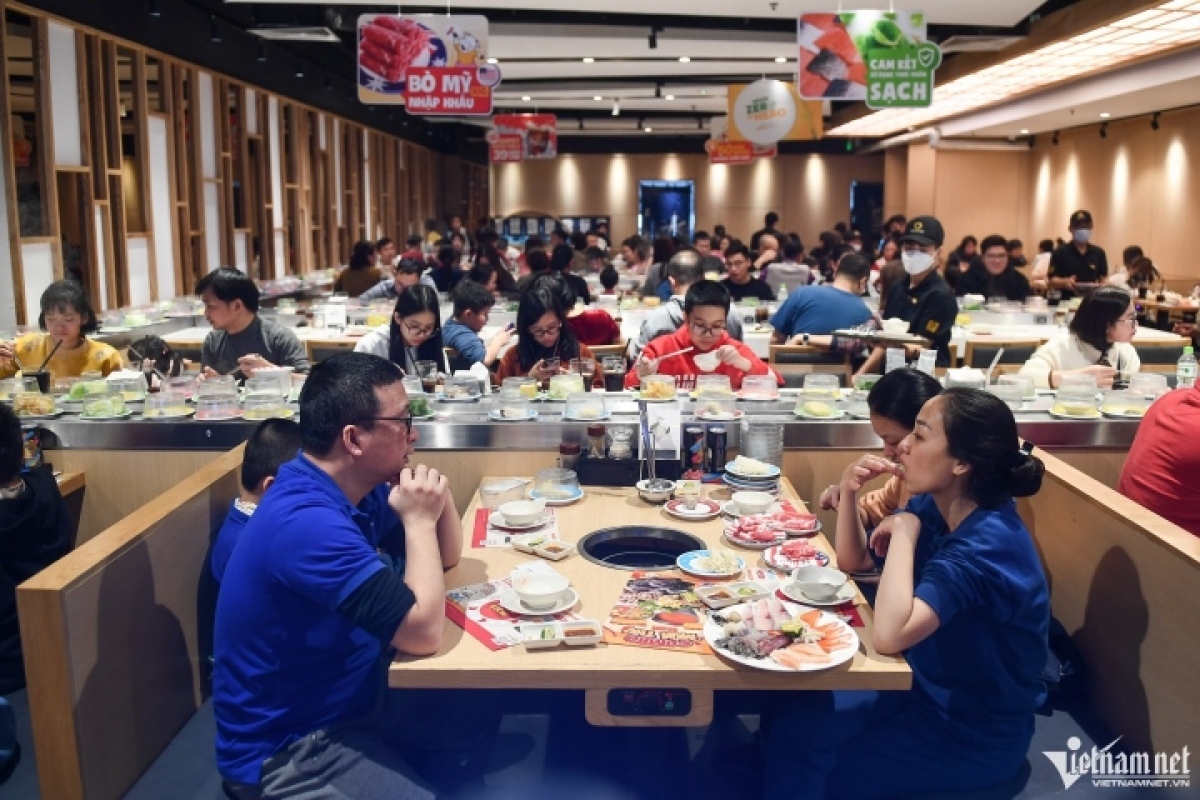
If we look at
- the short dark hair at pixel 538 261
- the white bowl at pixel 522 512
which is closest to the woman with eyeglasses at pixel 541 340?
the white bowl at pixel 522 512

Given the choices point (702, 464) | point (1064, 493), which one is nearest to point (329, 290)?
point (702, 464)

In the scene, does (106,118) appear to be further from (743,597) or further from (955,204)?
(955,204)

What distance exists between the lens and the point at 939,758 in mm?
2346

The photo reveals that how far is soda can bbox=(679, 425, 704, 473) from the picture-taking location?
11.7ft

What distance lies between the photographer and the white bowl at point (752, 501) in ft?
10.4

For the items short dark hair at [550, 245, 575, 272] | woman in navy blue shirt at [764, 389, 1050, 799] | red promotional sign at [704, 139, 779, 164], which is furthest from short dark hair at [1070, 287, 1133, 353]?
red promotional sign at [704, 139, 779, 164]

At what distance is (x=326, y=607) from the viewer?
2.13 meters

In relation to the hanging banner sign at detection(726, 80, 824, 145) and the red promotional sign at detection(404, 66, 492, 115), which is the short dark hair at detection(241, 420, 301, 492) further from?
the hanging banner sign at detection(726, 80, 824, 145)

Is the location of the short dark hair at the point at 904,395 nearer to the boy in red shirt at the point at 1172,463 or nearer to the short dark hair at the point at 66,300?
the boy in red shirt at the point at 1172,463

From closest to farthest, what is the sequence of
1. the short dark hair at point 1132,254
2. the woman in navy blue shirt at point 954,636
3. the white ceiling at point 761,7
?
the woman in navy blue shirt at point 954,636, the white ceiling at point 761,7, the short dark hair at point 1132,254

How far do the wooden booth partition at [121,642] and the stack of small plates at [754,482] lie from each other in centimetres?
167

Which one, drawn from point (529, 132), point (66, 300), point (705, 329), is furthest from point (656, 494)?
point (529, 132)

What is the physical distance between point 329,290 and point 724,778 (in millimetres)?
9965

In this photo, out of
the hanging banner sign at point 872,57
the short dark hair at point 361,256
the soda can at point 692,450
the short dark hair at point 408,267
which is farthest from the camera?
the short dark hair at point 361,256
